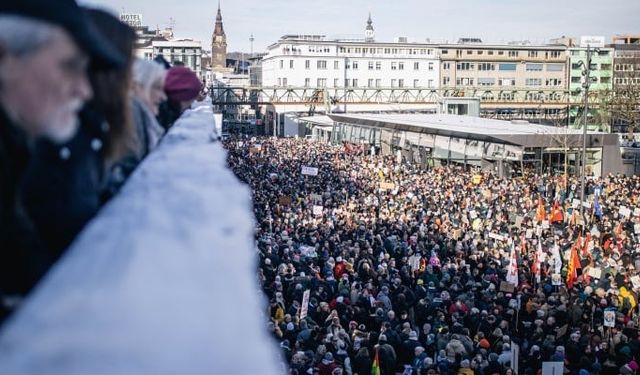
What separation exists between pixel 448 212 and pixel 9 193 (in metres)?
22.6

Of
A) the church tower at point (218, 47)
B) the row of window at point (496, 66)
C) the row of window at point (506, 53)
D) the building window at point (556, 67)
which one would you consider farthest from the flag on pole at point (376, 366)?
the church tower at point (218, 47)

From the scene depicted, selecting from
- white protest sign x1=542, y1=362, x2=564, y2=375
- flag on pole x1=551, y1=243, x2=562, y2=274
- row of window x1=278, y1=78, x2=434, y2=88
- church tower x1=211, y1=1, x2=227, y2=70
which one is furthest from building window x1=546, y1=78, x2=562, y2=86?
white protest sign x1=542, y1=362, x2=564, y2=375

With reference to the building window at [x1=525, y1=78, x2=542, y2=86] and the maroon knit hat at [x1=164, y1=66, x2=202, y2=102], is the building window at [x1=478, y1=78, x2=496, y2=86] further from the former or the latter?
the maroon knit hat at [x1=164, y1=66, x2=202, y2=102]

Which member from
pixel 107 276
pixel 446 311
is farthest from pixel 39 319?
pixel 446 311

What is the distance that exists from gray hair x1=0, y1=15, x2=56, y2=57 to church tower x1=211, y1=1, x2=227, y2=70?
148 meters

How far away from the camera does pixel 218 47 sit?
153500 mm

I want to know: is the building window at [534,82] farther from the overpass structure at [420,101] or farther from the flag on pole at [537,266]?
the flag on pole at [537,266]

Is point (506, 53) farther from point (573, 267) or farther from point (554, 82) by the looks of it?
point (573, 267)

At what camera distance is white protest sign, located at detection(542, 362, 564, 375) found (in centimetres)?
944

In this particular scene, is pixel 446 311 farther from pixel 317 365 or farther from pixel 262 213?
pixel 262 213

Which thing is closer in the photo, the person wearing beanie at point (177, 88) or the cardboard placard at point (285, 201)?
the person wearing beanie at point (177, 88)

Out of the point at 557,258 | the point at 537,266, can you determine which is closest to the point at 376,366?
the point at 537,266

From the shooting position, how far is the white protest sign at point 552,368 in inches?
372

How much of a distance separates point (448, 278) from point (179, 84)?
11.7 m
